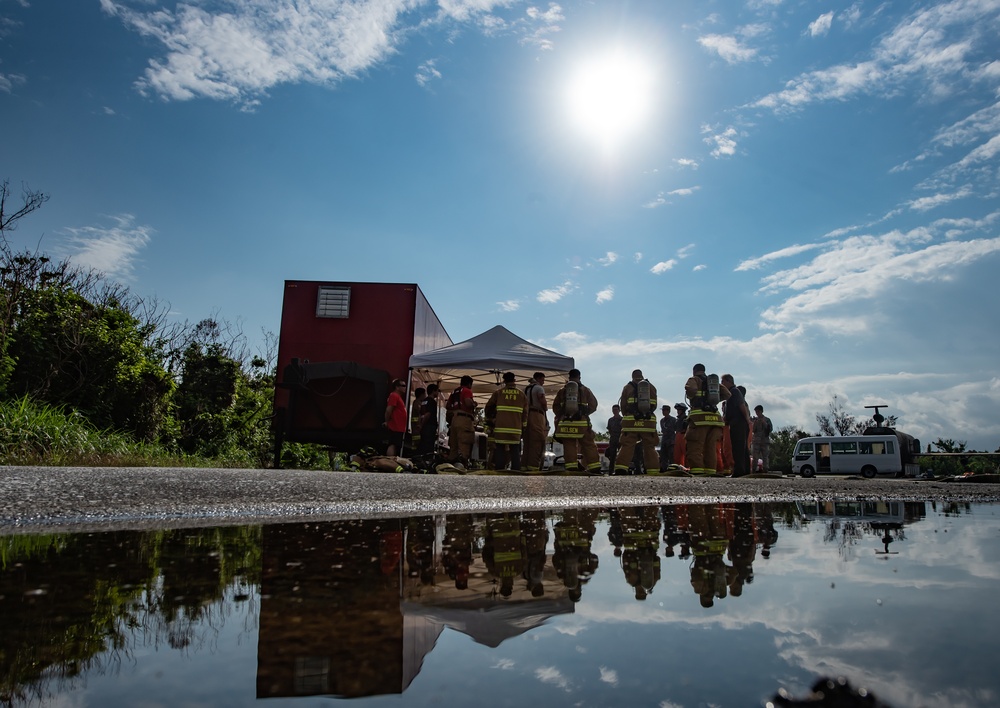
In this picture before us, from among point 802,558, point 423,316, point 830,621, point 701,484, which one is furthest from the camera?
point 423,316

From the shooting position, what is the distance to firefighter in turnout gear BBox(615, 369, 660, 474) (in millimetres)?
10688

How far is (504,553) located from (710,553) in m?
0.94

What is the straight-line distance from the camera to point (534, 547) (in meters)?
3.27

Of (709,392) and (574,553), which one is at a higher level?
(709,392)

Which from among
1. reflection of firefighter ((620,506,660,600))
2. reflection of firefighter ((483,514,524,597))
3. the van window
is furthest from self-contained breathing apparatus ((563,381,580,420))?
the van window

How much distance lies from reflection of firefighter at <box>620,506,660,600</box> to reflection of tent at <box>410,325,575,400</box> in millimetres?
7079

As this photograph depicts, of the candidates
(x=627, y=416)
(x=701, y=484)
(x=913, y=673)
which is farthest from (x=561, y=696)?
(x=627, y=416)

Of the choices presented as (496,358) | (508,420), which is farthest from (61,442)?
(496,358)

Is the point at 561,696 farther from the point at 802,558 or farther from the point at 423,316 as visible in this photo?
the point at 423,316

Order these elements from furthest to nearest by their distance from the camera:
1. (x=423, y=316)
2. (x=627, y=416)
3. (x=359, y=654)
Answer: (x=423, y=316) → (x=627, y=416) → (x=359, y=654)

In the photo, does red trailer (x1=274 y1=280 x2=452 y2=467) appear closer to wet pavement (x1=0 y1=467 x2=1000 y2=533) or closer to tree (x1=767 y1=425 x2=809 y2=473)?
wet pavement (x1=0 y1=467 x2=1000 y2=533)

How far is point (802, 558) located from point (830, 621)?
1.25 meters

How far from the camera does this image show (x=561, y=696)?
4.16 ft

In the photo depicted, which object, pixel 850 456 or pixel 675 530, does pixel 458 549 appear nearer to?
pixel 675 530
